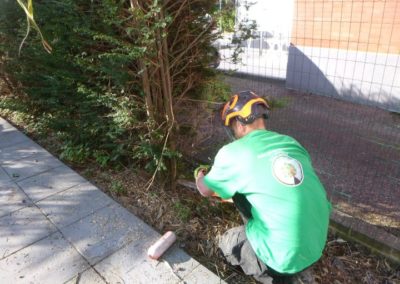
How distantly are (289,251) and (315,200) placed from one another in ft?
1.18

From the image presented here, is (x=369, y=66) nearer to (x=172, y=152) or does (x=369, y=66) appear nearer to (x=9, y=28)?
(x=172, y=152)

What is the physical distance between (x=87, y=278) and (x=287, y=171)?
1762mm

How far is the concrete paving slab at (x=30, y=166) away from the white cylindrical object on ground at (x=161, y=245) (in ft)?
7.22

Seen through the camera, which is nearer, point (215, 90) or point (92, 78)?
point (92, 78)

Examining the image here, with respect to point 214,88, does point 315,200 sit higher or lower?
lower

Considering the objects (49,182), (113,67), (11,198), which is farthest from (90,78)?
(11,198)

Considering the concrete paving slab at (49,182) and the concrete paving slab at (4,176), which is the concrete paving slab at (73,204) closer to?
the concrete paving slab at (49,182)

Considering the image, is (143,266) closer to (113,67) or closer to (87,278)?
(87,278)

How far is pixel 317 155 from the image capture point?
209 inches

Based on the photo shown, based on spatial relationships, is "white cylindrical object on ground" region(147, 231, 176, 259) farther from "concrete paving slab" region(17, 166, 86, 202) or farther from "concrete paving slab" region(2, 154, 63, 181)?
"concrete paving slab" region(2, 154, 63, 181)

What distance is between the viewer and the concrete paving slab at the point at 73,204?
3260 mm

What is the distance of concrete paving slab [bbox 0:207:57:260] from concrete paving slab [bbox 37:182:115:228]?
3.3 inches

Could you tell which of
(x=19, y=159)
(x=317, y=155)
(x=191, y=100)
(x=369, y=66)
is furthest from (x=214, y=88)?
(x=369, y=66)

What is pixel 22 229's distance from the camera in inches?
122
